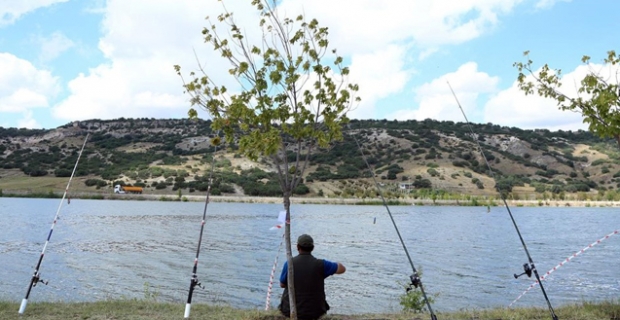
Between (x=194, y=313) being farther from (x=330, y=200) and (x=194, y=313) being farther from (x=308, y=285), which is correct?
(x=330, y=200)

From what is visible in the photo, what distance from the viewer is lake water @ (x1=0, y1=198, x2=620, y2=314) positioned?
19391 mm

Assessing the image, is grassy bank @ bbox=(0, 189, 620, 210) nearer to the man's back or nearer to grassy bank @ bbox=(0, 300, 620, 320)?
grassy bank @ bbox=(0, 300, 620, 320)

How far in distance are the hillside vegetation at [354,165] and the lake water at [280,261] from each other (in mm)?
35524

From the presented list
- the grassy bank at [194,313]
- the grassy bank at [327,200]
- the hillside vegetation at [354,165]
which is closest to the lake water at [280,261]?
the grassy bank at [194,313]

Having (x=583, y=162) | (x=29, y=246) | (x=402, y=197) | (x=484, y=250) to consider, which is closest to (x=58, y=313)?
(x=29, y=246)

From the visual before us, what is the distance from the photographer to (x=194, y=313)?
33.0ft

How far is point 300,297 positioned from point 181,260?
20293mm

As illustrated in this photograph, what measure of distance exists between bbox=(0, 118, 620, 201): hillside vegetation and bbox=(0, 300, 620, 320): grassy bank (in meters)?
69.2

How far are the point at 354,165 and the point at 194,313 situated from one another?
96975 mm

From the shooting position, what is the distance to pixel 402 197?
96750 mm

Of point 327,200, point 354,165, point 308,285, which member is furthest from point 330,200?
point 308,285

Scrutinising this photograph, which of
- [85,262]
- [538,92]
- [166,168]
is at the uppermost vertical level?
[166,168]

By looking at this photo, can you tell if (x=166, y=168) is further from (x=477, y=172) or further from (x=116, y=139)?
(x=477, y=172)

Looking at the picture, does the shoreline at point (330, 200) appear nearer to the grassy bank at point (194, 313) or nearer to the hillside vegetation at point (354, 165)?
the hillside vegetation at point (354, 165)
